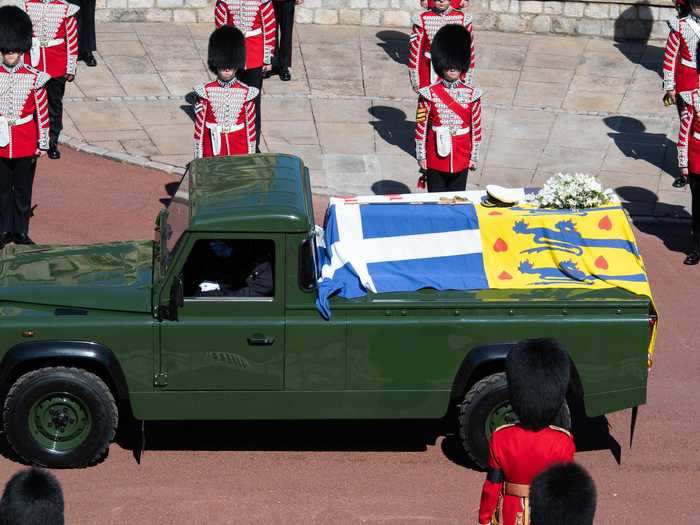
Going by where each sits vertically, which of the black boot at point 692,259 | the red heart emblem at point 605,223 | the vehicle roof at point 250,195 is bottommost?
the black boot at point 692,259

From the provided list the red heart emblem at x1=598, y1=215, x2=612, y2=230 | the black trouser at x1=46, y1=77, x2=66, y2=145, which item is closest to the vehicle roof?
the red heart emblem at x1=598, y1=215, x2=612, y2=230

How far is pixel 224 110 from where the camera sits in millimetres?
12797

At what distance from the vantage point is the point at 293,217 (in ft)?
29.2

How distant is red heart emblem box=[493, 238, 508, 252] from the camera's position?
9623mm

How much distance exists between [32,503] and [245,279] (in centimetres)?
398

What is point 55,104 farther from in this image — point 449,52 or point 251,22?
point 449,52

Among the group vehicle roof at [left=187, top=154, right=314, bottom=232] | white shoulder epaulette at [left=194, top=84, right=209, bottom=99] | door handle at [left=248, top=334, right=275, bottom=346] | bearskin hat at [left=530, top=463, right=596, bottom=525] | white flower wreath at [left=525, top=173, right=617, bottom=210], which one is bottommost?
white shoulder epaulette at [left=194, top=84, right=209, bottom=99]

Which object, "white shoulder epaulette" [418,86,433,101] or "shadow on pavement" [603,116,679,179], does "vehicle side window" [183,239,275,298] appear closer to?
"white shoulder epaulette" [418,86,433,101]

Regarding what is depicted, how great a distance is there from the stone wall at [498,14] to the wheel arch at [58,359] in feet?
37.1

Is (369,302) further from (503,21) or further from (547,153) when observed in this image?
(503,21)

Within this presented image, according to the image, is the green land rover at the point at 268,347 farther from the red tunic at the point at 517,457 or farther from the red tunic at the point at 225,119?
the red tunic at the point at 225,119

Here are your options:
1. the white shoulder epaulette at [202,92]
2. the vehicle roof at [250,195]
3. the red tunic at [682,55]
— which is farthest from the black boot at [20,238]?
the red tunic at [682,55]

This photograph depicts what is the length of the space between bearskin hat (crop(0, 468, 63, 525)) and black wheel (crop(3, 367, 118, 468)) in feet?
11.4

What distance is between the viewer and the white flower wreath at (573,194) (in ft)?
32.7
